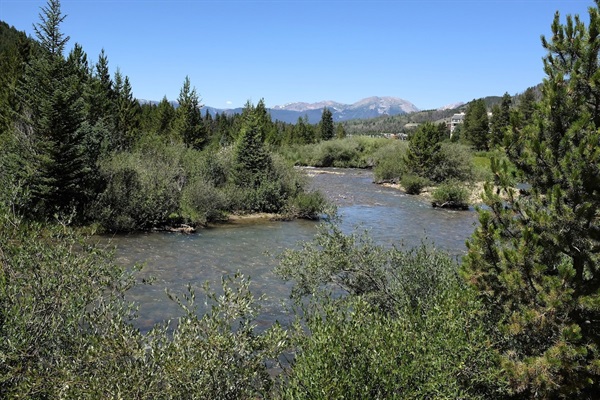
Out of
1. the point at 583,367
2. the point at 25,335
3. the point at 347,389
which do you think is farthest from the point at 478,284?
the point at 25,335

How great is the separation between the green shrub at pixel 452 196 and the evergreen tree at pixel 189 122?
2835 cm

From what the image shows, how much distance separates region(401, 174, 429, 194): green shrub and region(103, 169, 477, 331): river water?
759 centimetres

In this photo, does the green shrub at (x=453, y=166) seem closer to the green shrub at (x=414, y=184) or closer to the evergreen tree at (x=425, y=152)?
the evergreen tree at (x=425, y=152)

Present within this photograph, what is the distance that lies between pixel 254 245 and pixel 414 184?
28.2m

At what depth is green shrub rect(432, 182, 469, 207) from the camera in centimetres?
3847

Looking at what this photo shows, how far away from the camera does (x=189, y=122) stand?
178 ft

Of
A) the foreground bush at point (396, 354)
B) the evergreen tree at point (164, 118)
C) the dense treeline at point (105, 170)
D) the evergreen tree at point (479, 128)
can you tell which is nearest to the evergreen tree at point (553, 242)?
the foreground bush at point (396, 354)

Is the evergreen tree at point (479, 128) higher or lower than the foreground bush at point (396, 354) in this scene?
higher

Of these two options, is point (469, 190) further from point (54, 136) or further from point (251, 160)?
point (54, 136)

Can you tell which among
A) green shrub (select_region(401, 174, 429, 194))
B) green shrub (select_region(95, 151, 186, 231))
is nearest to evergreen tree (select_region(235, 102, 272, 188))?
green shrub (select_region(95, 151, 186, 231))

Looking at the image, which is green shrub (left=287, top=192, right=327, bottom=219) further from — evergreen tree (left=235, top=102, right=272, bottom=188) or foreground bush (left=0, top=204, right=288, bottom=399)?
foreground bush (left=0, top=204, right=288, bottom=399)

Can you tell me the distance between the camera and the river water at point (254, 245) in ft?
49.8

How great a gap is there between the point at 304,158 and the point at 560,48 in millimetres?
73857

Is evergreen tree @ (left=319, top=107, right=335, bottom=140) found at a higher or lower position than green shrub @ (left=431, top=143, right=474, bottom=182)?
higher
